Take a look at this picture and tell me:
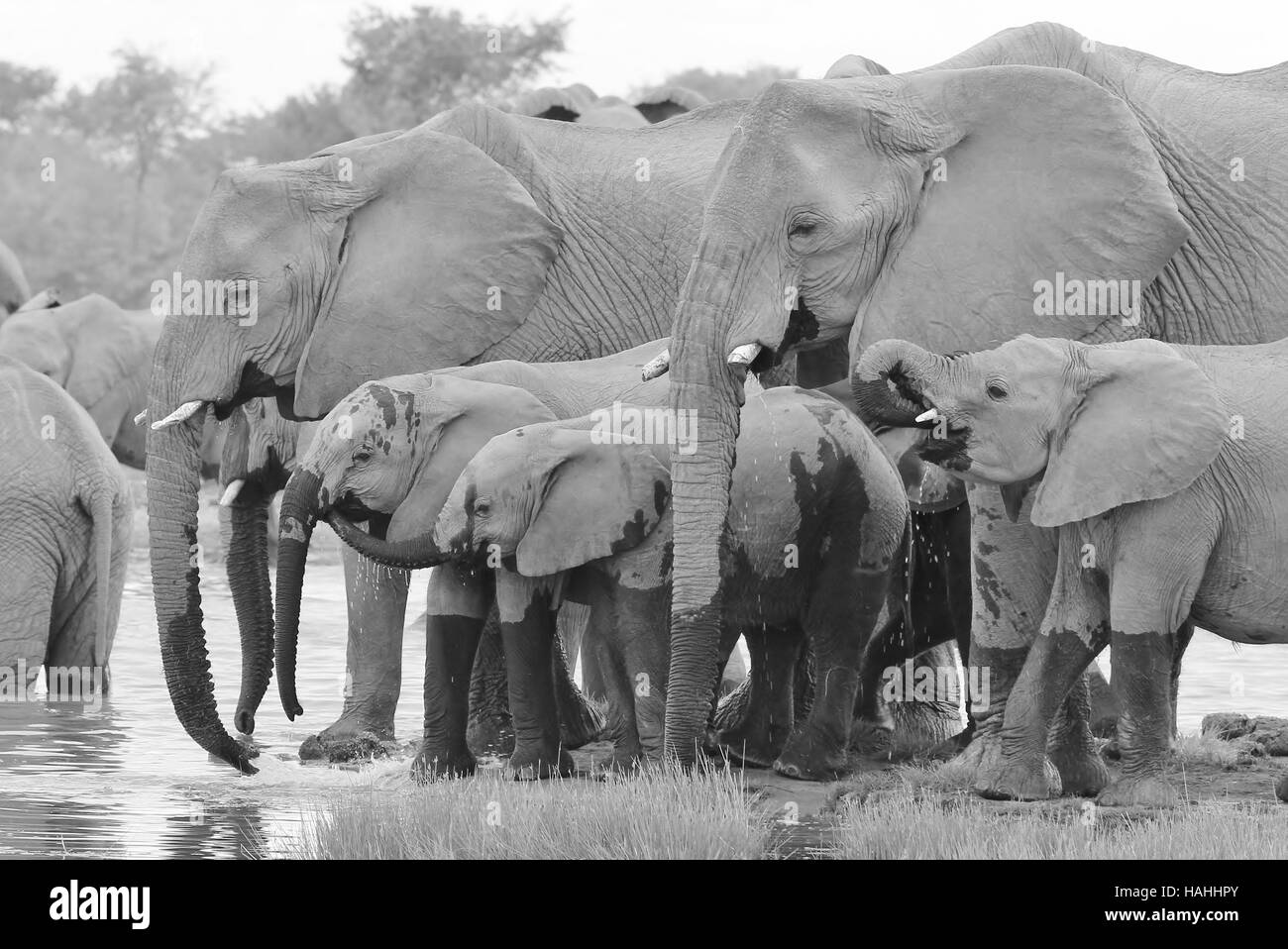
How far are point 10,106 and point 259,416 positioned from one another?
122 ft

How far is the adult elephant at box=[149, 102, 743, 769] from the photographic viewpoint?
9.52 metres

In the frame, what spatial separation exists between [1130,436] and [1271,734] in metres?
2.27

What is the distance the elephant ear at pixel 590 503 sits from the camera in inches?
339

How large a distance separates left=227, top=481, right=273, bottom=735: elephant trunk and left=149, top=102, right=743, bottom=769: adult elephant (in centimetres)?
47

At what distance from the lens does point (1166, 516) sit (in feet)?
25.4

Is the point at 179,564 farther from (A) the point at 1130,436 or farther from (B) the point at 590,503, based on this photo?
(A) the point at 1130,436

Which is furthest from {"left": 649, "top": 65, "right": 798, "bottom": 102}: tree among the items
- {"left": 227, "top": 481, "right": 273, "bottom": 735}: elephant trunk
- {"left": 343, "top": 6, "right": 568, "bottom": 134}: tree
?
{"left": 227, "top": 481, "right": 273, "bottom": 735}: elephant trunk

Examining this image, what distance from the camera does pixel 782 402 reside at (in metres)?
8.94

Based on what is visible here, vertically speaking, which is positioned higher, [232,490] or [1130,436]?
[1130,436]

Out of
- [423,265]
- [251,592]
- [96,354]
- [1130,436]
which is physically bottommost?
[251,592]

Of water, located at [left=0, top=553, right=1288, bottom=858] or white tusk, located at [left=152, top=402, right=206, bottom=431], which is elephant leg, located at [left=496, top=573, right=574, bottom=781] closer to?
water, located at [left=0, top=553, right=1288, bottom=858]

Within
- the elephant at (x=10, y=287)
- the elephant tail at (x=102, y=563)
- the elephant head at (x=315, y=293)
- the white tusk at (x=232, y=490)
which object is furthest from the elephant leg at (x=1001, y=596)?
the elephant at (x=10, y=287)

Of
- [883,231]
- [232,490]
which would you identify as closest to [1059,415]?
[883,231]
